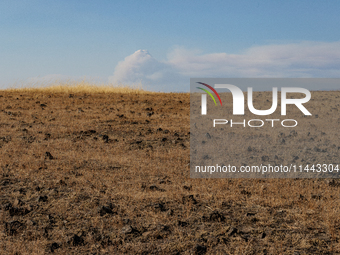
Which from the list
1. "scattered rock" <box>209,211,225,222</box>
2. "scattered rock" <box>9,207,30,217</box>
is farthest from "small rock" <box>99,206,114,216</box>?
"scattered rock" <box>209,211,225,222</box>

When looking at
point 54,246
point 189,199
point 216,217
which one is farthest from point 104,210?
point 216,217

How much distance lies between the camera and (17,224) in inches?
197

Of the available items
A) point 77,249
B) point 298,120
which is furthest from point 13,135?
point 298,120

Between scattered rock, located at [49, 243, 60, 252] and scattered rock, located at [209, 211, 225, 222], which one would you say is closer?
scattered rock, located at [49, 243, 60, 252]

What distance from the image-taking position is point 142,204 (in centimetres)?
581

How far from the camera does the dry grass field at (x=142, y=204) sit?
4.49 meters

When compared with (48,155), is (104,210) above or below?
below

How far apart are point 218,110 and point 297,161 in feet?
33.1

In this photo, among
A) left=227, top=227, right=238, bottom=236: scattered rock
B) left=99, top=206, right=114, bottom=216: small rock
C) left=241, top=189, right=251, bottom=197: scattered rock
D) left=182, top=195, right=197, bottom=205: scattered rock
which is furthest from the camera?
left=241, top=189, right=251, bottom=197: scattered rock

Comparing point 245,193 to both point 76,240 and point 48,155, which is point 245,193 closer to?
point 76,240

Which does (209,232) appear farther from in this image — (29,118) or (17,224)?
(29,118)

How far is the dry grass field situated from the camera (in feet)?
14.7
